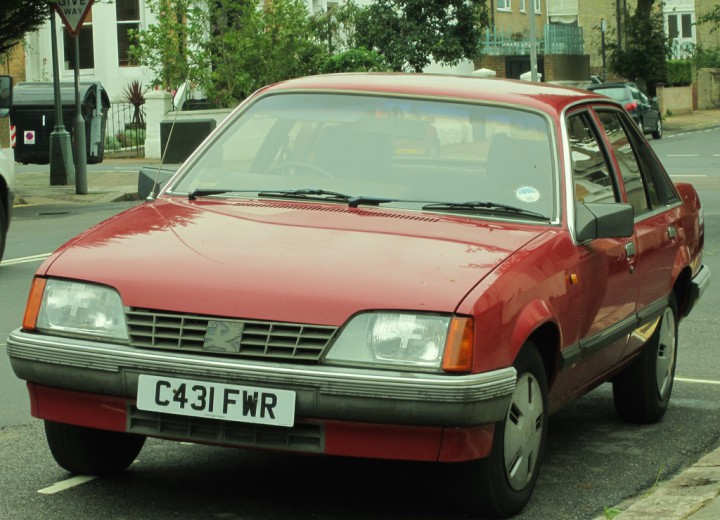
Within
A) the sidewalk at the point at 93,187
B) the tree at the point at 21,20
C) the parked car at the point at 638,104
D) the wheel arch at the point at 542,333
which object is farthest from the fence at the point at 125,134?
the wheel arch at the point at 542,333

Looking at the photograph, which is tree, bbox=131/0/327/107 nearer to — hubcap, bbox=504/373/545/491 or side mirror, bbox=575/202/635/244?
side mirror, bbox=575/202/635/244

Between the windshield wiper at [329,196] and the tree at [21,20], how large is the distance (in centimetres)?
1799

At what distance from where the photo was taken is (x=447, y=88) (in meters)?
6.20

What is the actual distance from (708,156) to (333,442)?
98.7 feet

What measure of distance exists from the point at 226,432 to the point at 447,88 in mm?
2109

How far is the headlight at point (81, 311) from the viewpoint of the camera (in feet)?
16.0

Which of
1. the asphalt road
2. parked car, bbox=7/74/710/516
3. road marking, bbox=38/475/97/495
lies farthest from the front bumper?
road marking, bbox=38/475/97/495

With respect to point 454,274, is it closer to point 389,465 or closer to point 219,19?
point 389,465

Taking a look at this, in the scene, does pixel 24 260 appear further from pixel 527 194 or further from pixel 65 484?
pixel 527 194

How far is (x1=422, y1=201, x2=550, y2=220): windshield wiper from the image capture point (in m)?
5.60

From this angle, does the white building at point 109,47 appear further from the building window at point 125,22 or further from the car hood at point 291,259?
the car hood at point 291,259

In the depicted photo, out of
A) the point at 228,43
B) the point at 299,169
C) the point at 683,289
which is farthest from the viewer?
the point at 228,43

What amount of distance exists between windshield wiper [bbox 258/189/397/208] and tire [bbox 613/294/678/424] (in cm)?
176

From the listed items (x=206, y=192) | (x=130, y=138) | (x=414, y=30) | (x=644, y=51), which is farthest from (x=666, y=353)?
(x=644, y=51)
